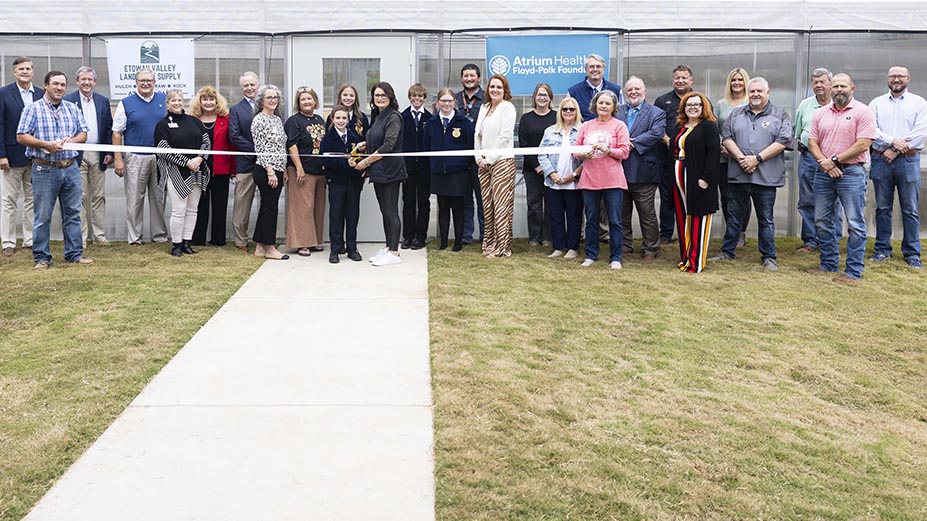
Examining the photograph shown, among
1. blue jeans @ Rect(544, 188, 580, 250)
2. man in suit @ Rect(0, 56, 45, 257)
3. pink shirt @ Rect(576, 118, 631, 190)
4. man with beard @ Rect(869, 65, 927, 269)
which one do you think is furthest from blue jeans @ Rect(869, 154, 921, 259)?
man in suit @ Rect(0, 56, 45, 257)

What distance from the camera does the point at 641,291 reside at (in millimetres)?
8812

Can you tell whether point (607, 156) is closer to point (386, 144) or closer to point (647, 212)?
point (647, 212)

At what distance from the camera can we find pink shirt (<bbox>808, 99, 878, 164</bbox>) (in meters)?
9.28

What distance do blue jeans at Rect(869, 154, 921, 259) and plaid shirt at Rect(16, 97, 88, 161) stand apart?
319 inches

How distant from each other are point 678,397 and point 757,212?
199 inches

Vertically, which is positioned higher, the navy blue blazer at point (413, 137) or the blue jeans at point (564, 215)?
the navy blue blazer at point (413, 137)

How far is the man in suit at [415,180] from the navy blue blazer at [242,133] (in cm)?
165

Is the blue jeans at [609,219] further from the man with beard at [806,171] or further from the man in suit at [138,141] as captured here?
the man in suit at [138,141]

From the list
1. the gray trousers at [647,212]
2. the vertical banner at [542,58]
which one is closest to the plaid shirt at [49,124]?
the vertical banner at [542,58]

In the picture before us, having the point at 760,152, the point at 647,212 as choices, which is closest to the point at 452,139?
the point at 647,212

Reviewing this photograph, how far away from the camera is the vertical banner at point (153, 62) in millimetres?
11562

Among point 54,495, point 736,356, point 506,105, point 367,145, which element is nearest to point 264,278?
point 367,145

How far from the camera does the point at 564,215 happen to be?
35.3ft

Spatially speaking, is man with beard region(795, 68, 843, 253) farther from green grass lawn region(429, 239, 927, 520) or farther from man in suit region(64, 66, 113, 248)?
man in suit region(64, 66, 113, 248)
